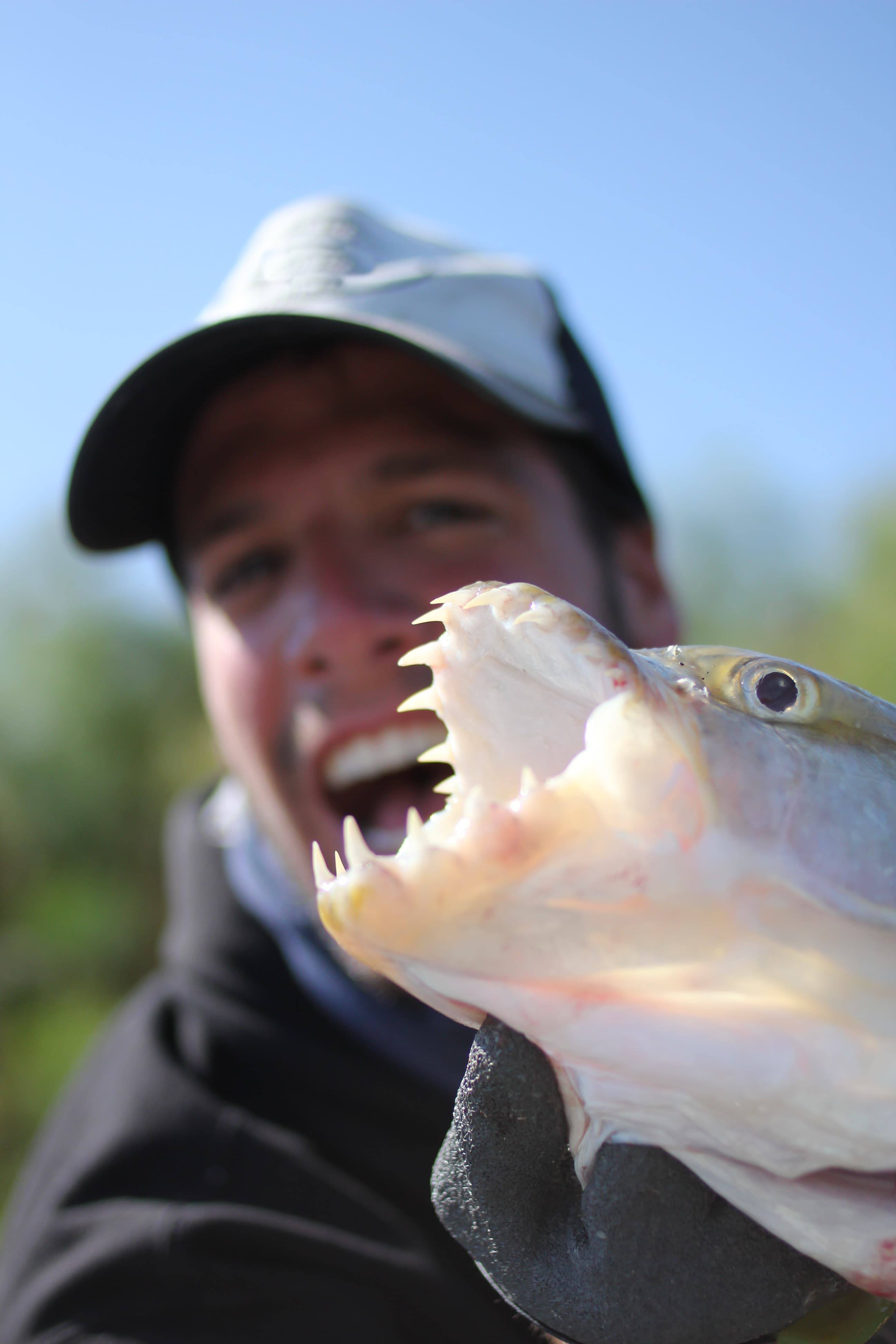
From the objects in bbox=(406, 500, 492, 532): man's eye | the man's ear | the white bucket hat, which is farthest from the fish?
the man's ear

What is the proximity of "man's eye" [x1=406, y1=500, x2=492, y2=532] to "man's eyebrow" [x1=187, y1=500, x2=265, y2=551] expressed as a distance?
333 millimetres

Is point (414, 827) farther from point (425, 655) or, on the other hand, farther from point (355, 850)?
point (425, 655)

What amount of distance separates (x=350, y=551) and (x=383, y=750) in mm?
416

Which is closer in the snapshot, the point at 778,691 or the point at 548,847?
the point at 548,847

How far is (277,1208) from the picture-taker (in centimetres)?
185

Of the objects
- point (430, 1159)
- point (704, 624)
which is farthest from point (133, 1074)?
point (704, 624)

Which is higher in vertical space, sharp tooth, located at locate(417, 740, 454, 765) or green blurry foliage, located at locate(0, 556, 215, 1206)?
sharp tooth, located at locate(417, 740, 454, 765)

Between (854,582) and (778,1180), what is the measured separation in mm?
15904

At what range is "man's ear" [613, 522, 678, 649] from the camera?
2.40 metres

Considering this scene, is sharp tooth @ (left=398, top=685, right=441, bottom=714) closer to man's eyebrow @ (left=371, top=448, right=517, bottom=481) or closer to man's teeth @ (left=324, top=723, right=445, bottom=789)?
man's teeth @ (left=324, top=723, right=445, bottom=789)

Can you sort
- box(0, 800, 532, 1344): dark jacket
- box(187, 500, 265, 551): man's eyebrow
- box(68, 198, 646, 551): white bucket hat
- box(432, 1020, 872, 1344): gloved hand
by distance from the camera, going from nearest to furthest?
box(432, 1020, 872, 1344): gloved hand, box(0, 800, 532, 1344): dark jacket, box(68, 198, 646, 551): white bucket hat, box(187, 500, 265, 551): man's eyebrow

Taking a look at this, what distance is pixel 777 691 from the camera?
0.93 meters

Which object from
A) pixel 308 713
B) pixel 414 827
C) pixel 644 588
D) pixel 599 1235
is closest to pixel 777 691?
pixel 414 827

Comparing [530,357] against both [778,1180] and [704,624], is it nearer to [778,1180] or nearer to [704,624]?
[778,1180]
